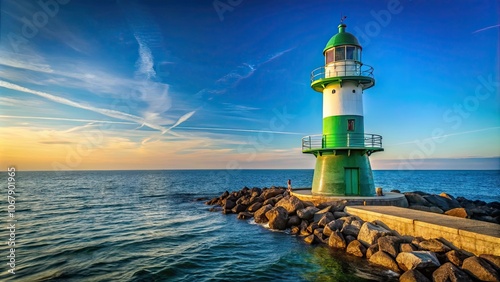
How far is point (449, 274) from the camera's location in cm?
744

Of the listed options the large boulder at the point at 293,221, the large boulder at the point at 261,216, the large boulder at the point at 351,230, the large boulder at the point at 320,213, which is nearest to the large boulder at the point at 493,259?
the large boulder at the point at 351,230

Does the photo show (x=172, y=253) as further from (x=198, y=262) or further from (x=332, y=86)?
(x=332, y=86)

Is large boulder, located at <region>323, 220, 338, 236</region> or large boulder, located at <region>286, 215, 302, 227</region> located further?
large boulder, located at <region>286, 215, 302, 227</region>

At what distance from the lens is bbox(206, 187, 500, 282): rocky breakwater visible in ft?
24.8

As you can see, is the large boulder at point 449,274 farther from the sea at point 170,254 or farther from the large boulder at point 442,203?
the large boulder at point 442,203

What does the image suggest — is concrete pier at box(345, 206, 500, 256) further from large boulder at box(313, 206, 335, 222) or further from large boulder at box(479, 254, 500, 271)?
large boulder at box(313, 206, 335, 222)

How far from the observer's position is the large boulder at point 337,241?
11.1m

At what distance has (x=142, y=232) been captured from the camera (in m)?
15.9

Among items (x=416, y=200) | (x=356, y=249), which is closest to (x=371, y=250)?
(x=356, y=249)

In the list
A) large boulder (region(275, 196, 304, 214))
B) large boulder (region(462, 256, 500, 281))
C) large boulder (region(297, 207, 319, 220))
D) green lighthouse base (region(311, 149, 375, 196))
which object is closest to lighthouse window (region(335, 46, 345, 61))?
green lighthouse base (region(311, 149, 375, 196))

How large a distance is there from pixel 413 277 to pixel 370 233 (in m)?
3.00

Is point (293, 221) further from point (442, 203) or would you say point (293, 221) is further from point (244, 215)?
point (442, 203)

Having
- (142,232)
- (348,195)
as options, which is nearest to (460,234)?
(348,195)

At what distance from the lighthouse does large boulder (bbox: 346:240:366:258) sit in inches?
265
